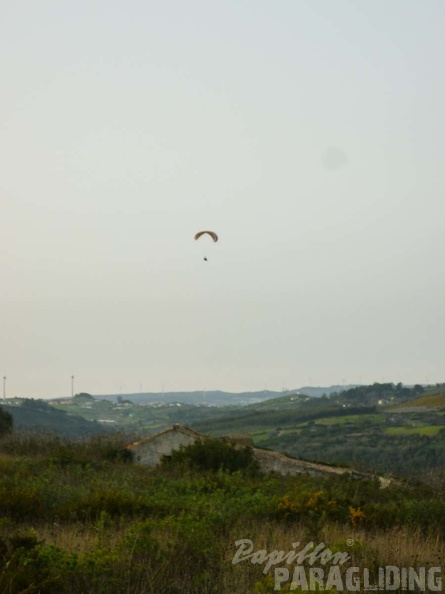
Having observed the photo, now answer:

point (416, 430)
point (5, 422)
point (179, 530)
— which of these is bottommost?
point (416, 430)

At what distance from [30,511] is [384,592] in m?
6.73

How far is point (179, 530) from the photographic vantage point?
1141 centimetres

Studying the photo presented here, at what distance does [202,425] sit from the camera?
16475cm

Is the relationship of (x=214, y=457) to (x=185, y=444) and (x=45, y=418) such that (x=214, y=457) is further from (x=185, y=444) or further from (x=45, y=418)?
(x=45, y=418)

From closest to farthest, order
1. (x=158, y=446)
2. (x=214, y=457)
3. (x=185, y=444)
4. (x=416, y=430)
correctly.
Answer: (x=214, y=457) → (x=185, y=444) → (x=158, y=446) → (x=416, y=430)

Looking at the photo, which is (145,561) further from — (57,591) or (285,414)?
(285,414)

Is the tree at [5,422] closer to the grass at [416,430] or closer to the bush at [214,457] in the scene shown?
the bush at [214,457]

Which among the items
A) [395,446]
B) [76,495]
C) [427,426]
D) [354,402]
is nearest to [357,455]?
[395,446]

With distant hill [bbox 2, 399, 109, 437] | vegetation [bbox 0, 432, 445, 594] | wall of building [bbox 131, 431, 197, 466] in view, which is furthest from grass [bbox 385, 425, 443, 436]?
vegetation [bbox 0, 432, 445, 594]

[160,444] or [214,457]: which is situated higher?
[160,444]

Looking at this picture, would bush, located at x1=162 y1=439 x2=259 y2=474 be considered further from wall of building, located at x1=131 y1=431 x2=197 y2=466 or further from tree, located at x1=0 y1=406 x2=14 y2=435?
tree, located at x1=0 y1=406 x2=14 y2=435

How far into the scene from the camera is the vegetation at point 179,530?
380 inches

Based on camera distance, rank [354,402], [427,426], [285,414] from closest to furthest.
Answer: [427,426] < [285,414] < [354,402]

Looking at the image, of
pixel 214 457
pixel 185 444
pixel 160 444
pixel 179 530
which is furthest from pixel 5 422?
pixel 179 530
